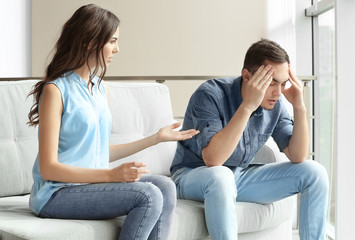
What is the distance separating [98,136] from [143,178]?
0.72 ft

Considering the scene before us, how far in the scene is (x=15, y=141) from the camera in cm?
236

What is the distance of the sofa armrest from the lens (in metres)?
2.67

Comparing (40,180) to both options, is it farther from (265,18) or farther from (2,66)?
(265,18)

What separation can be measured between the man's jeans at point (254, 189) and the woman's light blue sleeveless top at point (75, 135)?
0.42m

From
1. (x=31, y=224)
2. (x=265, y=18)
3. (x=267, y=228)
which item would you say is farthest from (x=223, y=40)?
(x=31, y=224)

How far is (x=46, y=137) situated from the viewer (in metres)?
1.77

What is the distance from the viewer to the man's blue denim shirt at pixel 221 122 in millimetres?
2248

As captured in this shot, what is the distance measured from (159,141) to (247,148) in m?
0.47

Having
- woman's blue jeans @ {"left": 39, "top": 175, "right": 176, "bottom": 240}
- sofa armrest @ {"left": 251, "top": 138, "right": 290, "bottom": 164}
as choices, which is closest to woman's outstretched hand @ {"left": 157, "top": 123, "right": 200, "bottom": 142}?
woman's blue jeans @ {"left": 39, "top": 175, "right": 176, "bottom": 240}

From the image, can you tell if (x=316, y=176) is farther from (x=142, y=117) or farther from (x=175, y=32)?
(x=175, y=32)

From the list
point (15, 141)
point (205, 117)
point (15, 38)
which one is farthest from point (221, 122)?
point (15, 38)

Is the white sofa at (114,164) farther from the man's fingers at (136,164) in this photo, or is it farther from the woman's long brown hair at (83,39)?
the woman's long brown hair at (83,39)

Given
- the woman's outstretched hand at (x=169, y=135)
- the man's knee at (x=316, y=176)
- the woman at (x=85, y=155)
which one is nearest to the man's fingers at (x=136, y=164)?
the woman at (x=85, y=155)

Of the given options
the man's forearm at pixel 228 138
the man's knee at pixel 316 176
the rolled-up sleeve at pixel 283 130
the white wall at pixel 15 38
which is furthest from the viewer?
the white wall at pixel 15 38
